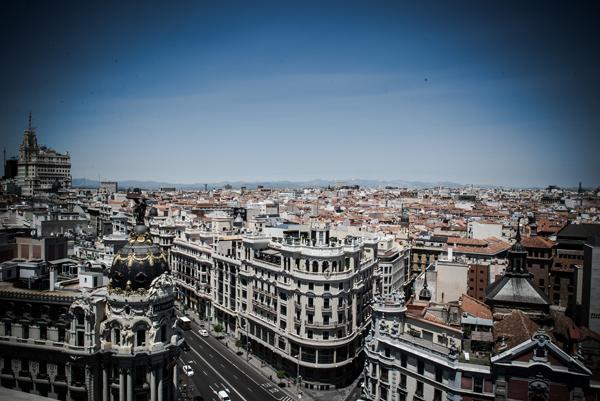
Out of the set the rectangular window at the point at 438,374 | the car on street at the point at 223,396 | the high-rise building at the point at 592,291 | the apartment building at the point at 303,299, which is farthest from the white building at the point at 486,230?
the rectangular window at the point at 438,374

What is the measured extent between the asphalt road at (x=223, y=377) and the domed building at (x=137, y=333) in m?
20.5

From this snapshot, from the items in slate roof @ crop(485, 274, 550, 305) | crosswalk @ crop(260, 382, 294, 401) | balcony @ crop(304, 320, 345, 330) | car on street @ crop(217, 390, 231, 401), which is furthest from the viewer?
balcony @ crop(304, 320, 345, 330)

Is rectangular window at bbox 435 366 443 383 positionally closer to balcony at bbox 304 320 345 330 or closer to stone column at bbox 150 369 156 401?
→ balcony at bbox 304 320 345 330

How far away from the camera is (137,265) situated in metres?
48.6

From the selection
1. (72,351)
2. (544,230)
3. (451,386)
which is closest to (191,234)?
(72,351)

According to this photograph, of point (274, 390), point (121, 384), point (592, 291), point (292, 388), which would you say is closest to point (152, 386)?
point (121, 384)

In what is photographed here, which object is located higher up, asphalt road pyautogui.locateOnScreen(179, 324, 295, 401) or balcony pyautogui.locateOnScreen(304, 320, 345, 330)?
balcony pyautogui.locateOnScreen(304, 320, 345, 330)

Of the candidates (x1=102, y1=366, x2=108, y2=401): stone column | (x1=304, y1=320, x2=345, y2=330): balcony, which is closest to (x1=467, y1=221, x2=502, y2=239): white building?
(x1=304, y1=320, x2=345, y2=330): balcony

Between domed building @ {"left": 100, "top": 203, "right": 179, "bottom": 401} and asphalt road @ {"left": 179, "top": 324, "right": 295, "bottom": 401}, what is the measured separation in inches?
809

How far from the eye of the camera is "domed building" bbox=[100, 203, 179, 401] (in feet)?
153

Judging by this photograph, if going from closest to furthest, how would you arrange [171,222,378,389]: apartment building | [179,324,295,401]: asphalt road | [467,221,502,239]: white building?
1. [179,324,295,401]: asphalt road
2. [171,222,378,389]: apartment building
3. [467,221,502,239]: white building

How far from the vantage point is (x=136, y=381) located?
4700 centimetres

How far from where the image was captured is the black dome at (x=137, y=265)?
1896 inches

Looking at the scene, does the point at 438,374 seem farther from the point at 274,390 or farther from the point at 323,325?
the point at 274,390
